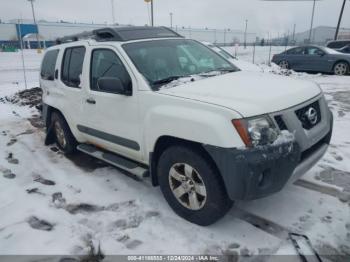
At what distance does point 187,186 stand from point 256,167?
833mm

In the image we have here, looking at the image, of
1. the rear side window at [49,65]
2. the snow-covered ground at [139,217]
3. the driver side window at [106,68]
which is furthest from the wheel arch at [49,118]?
the driver side window at [106,68]

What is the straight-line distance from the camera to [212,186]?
9.56 feet

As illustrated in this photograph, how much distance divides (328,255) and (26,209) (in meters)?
3.15

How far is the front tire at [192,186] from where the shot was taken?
2.93 m

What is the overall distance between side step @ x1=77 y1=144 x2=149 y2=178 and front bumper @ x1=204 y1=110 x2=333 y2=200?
1174mm

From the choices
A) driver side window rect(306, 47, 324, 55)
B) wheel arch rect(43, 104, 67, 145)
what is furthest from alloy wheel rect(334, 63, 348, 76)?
wheel arch rect(43, 104, 67, 145)

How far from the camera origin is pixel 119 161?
13.3 feet

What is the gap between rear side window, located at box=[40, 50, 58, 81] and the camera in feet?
18.1

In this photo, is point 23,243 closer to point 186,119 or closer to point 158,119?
point 158,119

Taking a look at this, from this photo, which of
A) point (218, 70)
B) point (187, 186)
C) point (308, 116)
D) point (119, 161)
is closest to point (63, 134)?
point (119, 161)

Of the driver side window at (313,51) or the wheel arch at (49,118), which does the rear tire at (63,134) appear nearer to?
the wheel arch at (49,118)

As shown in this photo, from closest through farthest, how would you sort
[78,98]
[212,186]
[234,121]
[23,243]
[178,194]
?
[234,121]
[212,186]
[23,243]
[178,194]
[78,98]

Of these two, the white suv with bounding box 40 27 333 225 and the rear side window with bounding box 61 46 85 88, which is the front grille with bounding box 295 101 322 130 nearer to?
the white suv with bounding box 40 27 333 225

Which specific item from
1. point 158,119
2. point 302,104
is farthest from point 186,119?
point 302,104
